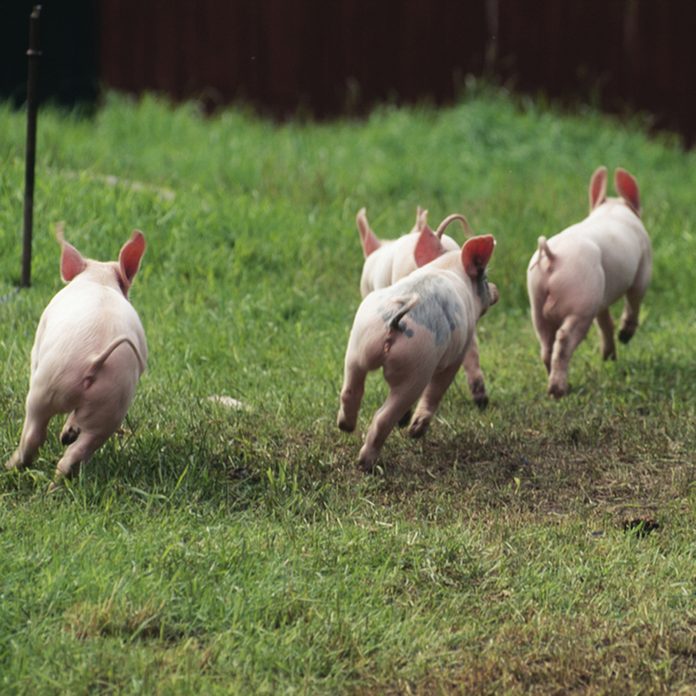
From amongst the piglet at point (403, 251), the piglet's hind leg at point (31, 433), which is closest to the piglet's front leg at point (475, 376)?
the piglet at point (403, 251)

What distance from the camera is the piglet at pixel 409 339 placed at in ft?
15.7

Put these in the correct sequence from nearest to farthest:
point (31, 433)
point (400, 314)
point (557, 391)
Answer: point (31, 433) < point (400, 314) < point (557, 391)

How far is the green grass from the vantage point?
12.0 feet

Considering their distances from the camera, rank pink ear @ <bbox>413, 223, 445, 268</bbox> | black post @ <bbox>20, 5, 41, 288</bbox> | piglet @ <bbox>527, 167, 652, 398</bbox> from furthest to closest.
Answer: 1. black post @ <bbox>20, 5, 41, 288</bbox>
2. piglet @ <bbox>527, 167, 652, 398</bbox>
3. pink ear @ <bbox>413, 223, 445, 268</bbox>

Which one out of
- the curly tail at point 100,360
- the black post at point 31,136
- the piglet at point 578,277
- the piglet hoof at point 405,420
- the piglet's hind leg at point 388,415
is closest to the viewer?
the curly tail at point 100,360

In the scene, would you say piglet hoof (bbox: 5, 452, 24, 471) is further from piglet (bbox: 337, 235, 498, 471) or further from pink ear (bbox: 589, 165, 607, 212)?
pink ear (bbox: 589, 165, 607, 212)

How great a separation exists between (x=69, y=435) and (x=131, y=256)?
2.49 feet

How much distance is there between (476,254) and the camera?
17.4 feet

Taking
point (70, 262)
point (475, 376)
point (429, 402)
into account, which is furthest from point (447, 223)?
point (70, 262)

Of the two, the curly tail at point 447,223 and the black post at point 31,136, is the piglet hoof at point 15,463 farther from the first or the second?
the black post at point 31,136

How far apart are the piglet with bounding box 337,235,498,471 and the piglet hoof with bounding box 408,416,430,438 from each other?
4.9 inches

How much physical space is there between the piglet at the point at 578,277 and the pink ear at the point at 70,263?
191 cm

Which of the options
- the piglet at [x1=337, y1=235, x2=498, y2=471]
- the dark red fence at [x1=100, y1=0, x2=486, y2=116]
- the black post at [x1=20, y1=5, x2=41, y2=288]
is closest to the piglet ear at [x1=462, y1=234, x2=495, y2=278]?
the piglet at [x1=337, y1=235, x2=498, y2=471]

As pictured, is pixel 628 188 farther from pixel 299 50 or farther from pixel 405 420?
pixel 299 50
